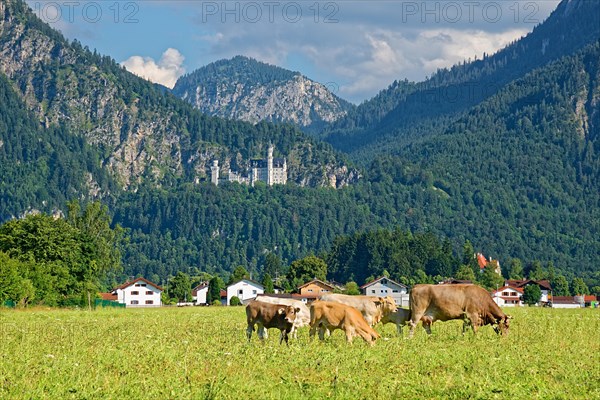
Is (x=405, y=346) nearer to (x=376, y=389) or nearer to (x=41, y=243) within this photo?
(x=376, y=389)

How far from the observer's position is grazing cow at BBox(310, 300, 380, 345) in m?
36.2

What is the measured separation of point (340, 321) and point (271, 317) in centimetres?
292

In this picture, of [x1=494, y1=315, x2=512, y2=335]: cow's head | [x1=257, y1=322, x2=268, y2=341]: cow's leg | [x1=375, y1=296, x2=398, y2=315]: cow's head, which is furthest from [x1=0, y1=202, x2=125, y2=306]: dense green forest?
[x1=494, y1=315, x2=512, y2=335]: cow's head

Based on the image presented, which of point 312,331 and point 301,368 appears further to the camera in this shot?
point 312,331

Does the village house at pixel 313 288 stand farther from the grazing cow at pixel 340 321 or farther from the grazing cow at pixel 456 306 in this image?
the grazing cow at pixel 340 321

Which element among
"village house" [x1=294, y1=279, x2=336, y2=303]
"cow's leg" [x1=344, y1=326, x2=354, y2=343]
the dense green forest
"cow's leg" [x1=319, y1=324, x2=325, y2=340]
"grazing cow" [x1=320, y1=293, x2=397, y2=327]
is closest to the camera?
"cow's leg" [x1=344, y1=326, x2=354, y2=343]

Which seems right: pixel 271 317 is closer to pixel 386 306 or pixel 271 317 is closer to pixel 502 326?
pixel 386 306

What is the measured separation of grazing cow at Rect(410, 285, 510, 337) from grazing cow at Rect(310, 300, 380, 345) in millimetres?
4069

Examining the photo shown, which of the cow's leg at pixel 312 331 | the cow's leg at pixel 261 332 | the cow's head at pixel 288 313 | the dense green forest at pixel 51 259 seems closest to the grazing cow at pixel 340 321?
the cow's leg at pixel 312 331

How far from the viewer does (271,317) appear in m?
38.6

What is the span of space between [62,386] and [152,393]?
2.44 m

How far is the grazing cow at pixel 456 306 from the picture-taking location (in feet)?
133

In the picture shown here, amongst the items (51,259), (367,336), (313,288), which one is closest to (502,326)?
(367,336)

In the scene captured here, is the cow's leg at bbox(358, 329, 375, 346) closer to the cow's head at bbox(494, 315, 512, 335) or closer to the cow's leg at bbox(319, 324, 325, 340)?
the cow's leg at bbox(319, 324, 325, 340)
